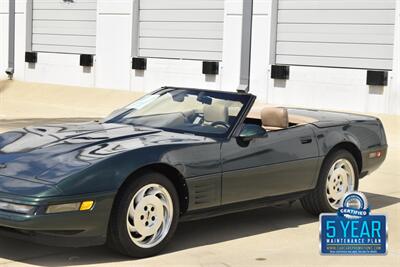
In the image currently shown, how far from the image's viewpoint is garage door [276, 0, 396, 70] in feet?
57.3

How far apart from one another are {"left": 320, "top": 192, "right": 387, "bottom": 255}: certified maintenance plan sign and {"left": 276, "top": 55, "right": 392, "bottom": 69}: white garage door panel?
11886mm

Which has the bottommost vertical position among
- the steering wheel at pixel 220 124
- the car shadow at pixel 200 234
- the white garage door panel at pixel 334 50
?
the car shadow at pixel 200 234

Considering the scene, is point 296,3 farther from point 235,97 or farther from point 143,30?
point 235,97

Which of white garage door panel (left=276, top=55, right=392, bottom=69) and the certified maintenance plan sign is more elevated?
white garage door panel (left=276, top=55, right=392, bottom=69)

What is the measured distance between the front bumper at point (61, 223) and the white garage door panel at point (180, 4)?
1562cm

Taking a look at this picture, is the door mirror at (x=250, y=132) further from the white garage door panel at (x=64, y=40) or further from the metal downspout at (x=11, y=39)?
the metal downspout at (x=11, y=39)

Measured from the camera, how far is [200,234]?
21.7 feet

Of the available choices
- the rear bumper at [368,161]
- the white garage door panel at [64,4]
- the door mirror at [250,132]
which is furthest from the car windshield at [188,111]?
the white garage door panel at [64,4]

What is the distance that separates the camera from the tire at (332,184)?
7223mm

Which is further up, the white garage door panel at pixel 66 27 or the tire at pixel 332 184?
the white garage door panel at pixel 66 27

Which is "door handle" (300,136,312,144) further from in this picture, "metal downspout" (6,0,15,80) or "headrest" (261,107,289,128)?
"metal downspout" (6,0,15,80)

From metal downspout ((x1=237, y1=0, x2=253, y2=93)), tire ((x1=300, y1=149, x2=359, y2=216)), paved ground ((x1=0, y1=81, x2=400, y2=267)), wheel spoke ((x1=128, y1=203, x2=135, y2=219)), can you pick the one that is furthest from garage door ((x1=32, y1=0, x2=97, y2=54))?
wheel spoke ((x1=128, y1=203, x2=135, y2=219))

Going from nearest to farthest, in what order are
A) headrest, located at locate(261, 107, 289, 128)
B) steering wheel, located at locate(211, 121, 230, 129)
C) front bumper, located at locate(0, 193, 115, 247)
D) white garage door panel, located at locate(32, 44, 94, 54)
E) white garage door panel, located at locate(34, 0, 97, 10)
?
front bumper, located at locate(0, 193, 115, 247) → steering wheel, located at locate(211, 121, 230, 129) → headrest, located at locate(261, 107, 289, 128) → white garage door panel, located at locate(34, 0, 97, 10) → white garage door panel, located at locate(32, 44, 94, 54)

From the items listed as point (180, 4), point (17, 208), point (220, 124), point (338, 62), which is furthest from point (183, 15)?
point (17, 208)
